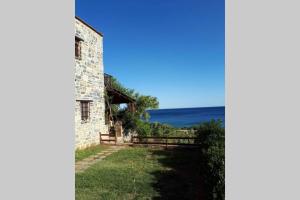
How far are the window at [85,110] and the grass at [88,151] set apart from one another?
5.08 feet

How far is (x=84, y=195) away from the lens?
554 cm

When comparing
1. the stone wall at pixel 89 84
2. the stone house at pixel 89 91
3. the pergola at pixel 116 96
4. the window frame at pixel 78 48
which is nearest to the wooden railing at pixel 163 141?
the stone house at pixel 89 91

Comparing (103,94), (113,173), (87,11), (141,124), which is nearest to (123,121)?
(141,124)

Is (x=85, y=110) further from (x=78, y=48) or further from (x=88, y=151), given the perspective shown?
(x=78, y=48)

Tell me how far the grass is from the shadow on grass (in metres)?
2.78

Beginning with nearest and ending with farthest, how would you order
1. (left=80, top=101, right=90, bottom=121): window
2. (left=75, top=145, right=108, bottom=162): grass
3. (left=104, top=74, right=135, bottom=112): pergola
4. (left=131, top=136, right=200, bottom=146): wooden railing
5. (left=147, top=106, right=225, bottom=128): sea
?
(left=75, top=145, right=108, bottom=162): grass → (left=131, top=136, right=200, bottom=146): wooden railing → (left=80, top=101, right=90, bottom=121): window → (left=104, top=74, right=135, bottom=112): pergola → (left=147, top=106, right=225, bottom=128): sea

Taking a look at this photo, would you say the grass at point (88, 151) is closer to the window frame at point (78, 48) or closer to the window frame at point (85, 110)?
the window frame at point (85, 110)

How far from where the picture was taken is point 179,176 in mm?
7059

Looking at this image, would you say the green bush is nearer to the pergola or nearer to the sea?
the pergola

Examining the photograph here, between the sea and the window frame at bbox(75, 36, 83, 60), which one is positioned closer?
the window frame at bbox(75, 36, 83, 60)

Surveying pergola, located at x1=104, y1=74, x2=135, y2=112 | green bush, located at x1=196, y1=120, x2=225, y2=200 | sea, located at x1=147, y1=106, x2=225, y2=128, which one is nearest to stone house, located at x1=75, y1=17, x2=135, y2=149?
pergola, located at x1=104, y1=74, x2=135, y2=112

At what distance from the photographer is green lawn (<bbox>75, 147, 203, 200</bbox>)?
5609mm

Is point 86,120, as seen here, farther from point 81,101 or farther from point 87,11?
point 87,11
